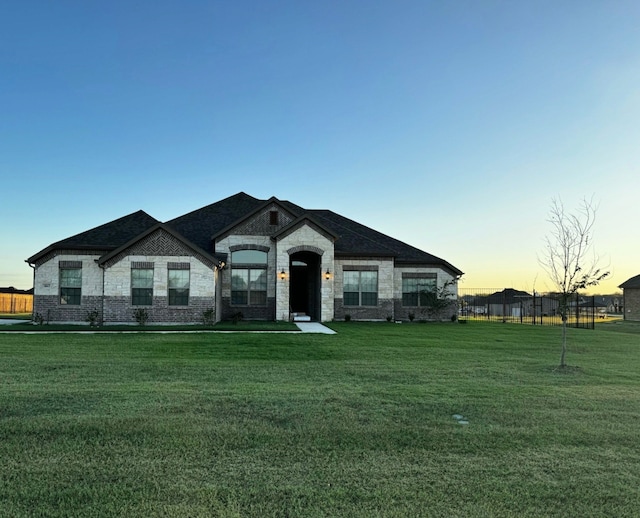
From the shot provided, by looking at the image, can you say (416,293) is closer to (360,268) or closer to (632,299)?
(360,268)

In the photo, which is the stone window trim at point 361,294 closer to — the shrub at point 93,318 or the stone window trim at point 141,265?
the stone window trim at point 141,265

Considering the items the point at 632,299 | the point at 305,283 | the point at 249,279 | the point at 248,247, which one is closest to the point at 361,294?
the point at 305,283

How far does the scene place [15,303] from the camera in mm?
41906

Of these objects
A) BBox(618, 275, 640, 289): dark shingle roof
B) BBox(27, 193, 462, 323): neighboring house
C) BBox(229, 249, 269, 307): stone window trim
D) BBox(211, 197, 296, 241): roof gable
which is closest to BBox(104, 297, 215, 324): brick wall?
BBox(27, 193, 462, 323): neighboring house

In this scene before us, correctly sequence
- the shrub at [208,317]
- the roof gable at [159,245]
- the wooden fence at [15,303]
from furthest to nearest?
the wooden fence at [15,303]
the roof gable at [159,245]
the shrub at [208,317]

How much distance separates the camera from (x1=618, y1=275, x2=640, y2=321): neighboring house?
45344mm

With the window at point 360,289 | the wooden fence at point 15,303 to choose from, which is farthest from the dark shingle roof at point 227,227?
the wooden fence at point 15,303

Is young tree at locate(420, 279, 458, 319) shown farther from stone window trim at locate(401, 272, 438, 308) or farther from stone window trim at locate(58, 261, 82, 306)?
stone window trim at locate(58, 261, 82, 306)

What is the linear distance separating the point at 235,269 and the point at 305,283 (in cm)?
662

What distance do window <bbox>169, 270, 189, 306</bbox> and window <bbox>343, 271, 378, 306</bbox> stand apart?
30.6 feet

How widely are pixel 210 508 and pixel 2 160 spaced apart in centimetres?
2496

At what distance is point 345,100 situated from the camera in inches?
812

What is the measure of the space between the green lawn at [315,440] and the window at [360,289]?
1626 cm

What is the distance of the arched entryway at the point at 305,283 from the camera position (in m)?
27.5
